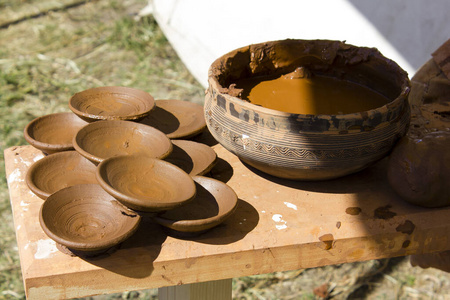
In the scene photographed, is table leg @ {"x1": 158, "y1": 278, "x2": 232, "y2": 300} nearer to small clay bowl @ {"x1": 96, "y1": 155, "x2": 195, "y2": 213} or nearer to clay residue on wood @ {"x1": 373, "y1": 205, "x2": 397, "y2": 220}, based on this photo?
small clay bowl @ {"x1": 96, "y1": 155, "x2": 195, "y2": 213}

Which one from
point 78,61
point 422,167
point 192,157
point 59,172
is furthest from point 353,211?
point 78,61

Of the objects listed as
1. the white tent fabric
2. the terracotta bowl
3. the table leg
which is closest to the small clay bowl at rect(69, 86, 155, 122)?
the terracotta bowl

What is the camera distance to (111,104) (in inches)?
77.8

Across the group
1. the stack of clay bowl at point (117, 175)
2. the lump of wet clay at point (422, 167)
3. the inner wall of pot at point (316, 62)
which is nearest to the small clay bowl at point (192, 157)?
the stack of clay bowl at point (117, 175)

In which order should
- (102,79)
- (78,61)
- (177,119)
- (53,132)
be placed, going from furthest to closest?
(78,61) < (102,79) < (177,119) < (53,132)

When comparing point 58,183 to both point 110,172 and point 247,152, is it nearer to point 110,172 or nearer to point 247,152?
point 110,172

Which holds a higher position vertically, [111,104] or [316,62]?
[316,62]

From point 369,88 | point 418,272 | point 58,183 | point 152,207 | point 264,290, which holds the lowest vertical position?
point 264,290

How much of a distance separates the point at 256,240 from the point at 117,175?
0.43m

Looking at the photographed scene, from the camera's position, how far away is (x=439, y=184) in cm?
162

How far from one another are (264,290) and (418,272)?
0.86 m

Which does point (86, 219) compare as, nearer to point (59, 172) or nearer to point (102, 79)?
point (59, 172)

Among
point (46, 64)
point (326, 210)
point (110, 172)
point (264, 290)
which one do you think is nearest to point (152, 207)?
point (110, 172)

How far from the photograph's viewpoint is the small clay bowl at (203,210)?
1.47m
